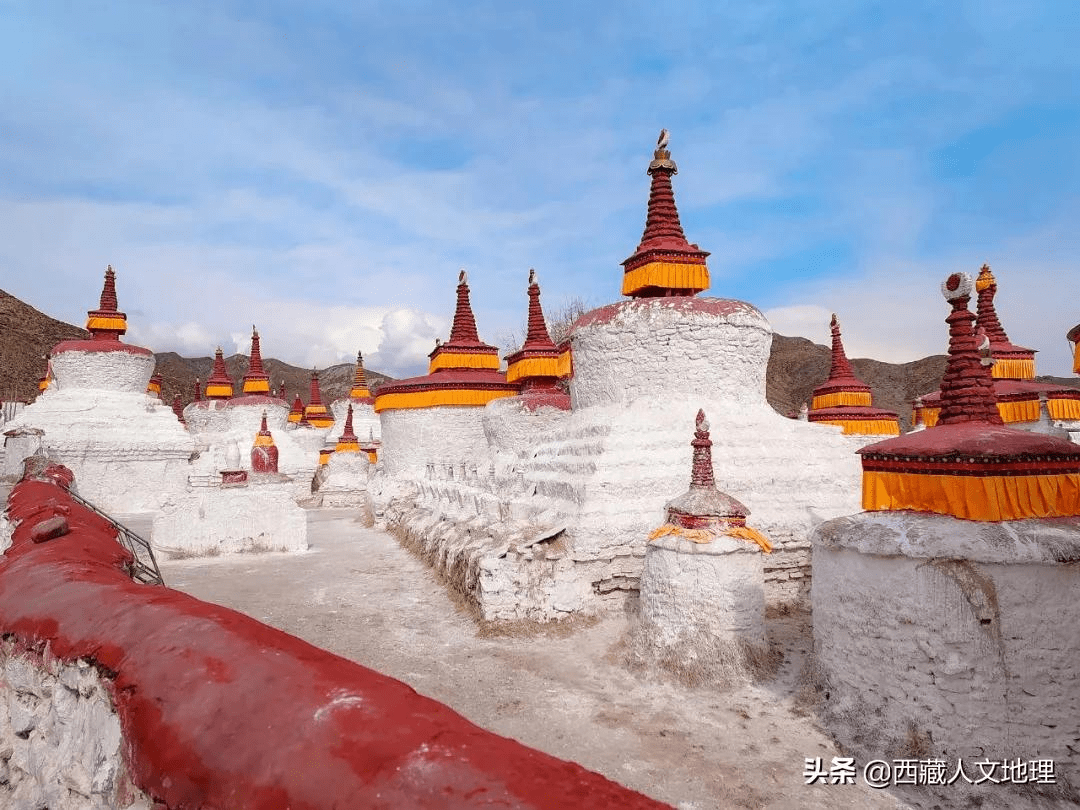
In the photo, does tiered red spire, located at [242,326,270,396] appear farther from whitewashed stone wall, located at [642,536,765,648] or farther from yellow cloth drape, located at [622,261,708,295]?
whitewashed stone wall, located at [642,536,765,648]

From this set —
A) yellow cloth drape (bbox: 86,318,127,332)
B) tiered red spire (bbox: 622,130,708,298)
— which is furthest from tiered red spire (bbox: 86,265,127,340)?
tiered red spire (bbox: 622,130,708,298)

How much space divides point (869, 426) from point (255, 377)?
88.7 ft

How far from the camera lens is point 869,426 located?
21.2 meters

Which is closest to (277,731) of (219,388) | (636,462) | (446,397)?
(636,462)

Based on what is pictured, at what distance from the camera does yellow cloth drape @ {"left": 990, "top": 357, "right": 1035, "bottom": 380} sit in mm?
17062

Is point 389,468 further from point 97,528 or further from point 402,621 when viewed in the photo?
point 97,528

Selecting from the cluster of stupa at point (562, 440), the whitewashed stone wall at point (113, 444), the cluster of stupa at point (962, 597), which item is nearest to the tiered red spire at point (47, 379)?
the cluster of stupa at point (562, 440)

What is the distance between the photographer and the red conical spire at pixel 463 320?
21000 mm

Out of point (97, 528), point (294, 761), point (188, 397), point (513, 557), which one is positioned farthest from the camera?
point (188, 397)

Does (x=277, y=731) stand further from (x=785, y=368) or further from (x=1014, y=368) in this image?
(x=785, y=368)

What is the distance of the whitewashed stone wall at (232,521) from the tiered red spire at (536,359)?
20.3 ft

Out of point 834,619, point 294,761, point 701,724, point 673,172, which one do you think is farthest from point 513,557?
point 673,172

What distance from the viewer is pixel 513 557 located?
8.11 meters

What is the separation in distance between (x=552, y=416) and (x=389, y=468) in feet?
25.6
